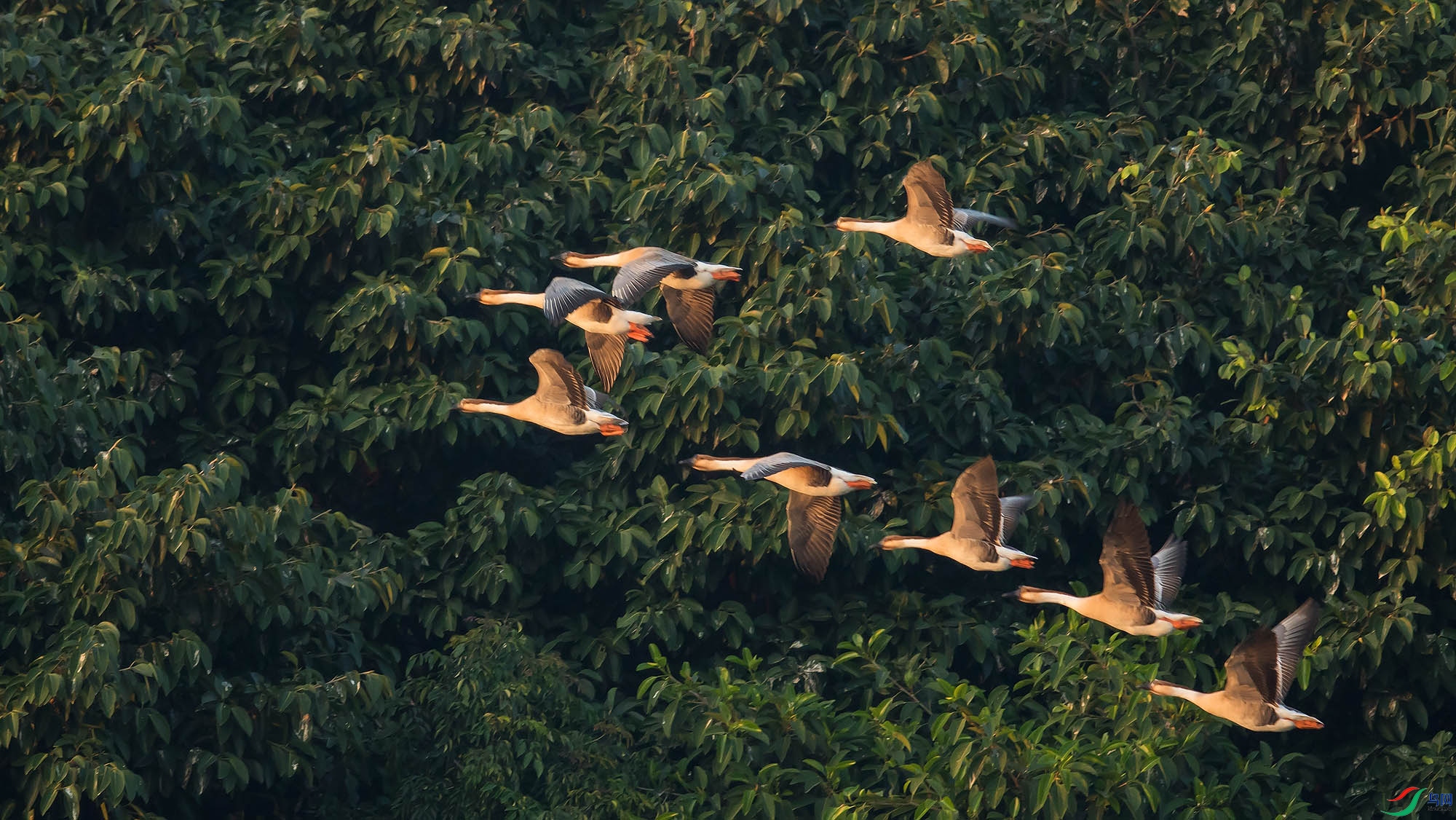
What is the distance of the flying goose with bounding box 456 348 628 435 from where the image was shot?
1043 centimetres

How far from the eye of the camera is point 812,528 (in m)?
10.3

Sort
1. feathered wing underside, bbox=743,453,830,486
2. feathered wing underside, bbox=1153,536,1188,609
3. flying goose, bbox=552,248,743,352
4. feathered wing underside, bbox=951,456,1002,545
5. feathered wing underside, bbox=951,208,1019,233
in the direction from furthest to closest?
feathered wing underside, bbox=951,208,1019,233, flying goose, bbox=552,248,743,352, feathered wing underside, bbox=1153,536,1188,609, feathered wing underside, bbox=951,456,1002,545, feathered wing underside, bbox=743,453,830,486

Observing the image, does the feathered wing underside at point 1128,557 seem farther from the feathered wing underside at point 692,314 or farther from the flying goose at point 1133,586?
the feathered wing underside at point 692,314

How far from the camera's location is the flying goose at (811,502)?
396 inches

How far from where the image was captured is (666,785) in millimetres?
10219

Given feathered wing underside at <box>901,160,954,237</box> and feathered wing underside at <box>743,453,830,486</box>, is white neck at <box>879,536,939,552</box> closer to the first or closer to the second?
feathered wing underside at <box>743,453,830,486</box>

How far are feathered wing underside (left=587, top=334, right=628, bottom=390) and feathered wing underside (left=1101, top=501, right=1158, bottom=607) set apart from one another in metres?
2.75

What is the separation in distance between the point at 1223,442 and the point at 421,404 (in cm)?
441

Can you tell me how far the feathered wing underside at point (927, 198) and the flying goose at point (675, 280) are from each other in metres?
1.02

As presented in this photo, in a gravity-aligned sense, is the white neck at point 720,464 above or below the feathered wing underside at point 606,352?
below

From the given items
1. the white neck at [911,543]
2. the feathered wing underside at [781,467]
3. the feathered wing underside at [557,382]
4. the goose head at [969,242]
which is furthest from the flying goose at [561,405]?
the goose head at [969,242]

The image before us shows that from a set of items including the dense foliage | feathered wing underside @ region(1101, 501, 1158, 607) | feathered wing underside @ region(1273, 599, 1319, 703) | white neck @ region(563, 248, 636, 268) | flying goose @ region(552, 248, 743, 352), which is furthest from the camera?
white neck @ region(563, 248, 636, 268)

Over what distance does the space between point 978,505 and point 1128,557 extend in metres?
0.81

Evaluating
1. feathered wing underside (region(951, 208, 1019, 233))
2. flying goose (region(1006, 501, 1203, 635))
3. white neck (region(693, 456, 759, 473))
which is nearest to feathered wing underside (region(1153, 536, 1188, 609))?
flying goose (region(1006, 501, 1203, 635))
